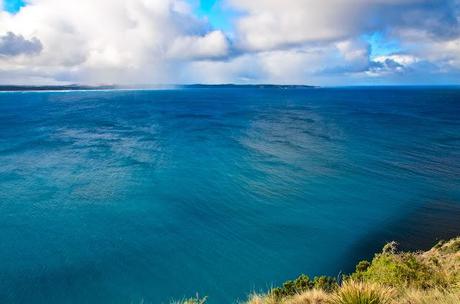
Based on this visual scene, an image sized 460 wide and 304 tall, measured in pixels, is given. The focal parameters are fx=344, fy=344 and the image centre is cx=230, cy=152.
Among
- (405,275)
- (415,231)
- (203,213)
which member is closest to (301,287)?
(405,275)

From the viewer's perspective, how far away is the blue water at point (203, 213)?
22.2 metres

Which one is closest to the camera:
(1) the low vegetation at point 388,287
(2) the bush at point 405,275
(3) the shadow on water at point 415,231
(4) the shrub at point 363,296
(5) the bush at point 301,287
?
(4) the shrub at point 363,296

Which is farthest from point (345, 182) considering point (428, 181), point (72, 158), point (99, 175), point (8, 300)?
point (72, 158)

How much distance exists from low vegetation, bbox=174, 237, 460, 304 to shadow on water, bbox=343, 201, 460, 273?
5.44m

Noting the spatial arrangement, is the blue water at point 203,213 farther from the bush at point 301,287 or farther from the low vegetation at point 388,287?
the low vegetation at point 388,287

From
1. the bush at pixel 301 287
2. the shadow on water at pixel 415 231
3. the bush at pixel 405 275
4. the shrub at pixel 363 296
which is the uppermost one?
the shrub at pixel 363 296

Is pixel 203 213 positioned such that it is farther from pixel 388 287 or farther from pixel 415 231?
pixel 388 287

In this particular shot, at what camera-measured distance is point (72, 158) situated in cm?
4988

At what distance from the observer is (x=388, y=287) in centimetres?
1228

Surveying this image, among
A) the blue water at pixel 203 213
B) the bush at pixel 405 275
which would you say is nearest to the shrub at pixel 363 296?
the bush at pixel 405 275

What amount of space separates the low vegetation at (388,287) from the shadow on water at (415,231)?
17.9 ft

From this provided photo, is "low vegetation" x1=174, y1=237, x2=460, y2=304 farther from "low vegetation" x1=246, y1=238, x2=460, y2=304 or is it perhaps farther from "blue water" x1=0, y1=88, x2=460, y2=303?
"blue water" x1=0, y1=88, x2=460, y2=303

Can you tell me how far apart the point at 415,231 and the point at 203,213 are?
58.3 feet

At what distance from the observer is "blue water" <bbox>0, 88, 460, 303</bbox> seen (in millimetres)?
22219
